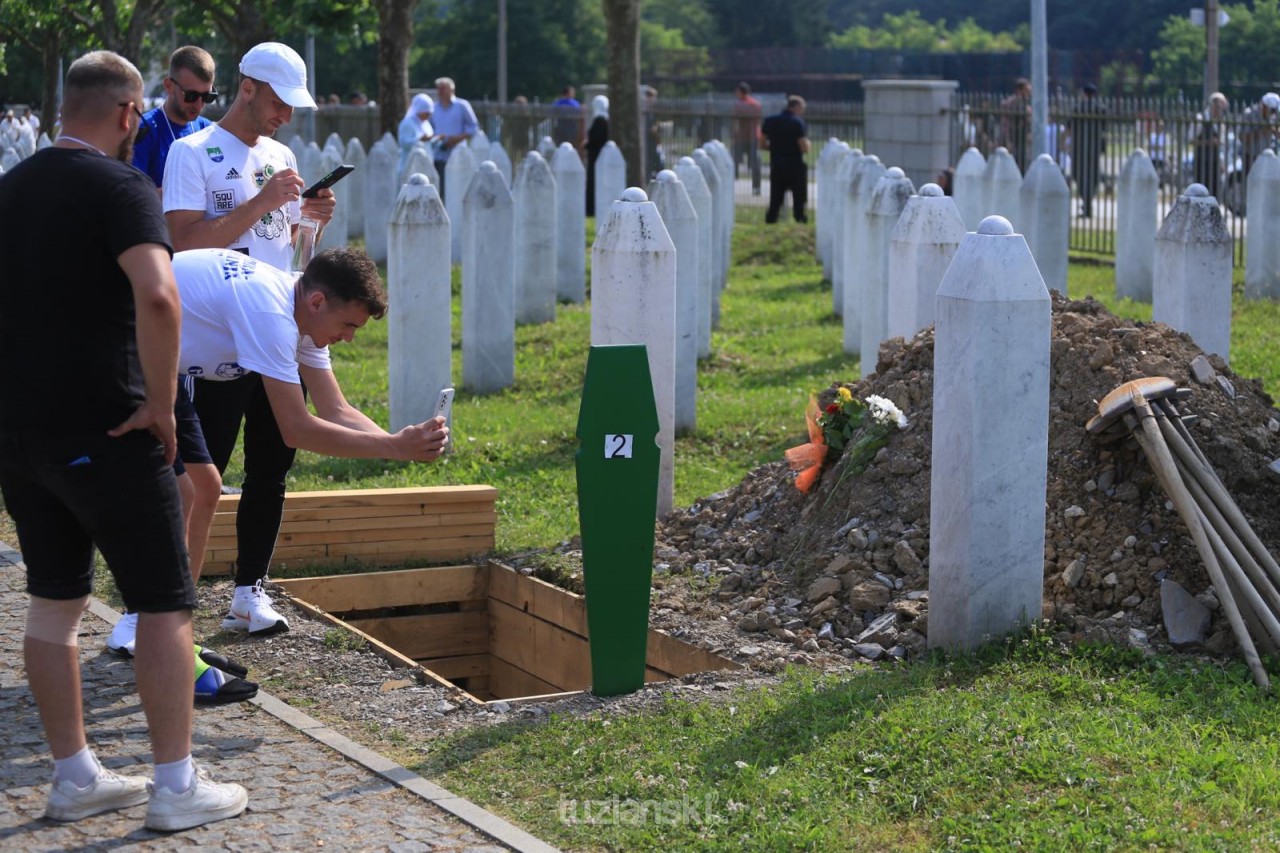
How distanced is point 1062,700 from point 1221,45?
56322mm

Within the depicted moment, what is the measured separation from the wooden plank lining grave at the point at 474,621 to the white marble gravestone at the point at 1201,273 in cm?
367

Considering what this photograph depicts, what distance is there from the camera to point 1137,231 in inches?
617

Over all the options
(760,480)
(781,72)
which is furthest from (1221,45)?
(760,480)

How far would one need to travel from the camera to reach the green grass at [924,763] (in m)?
4.47

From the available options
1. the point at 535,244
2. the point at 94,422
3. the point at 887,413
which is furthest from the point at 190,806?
the point at 535,244

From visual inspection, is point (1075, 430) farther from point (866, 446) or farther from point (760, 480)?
point (760, 480)

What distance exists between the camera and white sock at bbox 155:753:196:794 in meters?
4.56

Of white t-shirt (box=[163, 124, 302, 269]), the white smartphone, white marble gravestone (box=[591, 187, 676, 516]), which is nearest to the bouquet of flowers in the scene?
white marble gravestone (box=[591, 187, 676, 516])

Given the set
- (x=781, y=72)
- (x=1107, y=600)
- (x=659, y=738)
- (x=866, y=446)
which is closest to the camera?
(x=659, y=738)

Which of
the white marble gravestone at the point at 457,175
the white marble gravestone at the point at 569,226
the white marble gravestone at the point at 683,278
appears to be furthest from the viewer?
the white marble gravestone at the point at 457,175

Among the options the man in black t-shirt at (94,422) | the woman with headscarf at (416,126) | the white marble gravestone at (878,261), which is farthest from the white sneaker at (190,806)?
the woman with headscarf at (416,126)

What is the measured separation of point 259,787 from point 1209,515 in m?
3.26

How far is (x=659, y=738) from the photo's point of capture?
17.1ft

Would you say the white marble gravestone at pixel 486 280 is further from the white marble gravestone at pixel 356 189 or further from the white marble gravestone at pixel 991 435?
the white marble gravestone at pixel 356 189
